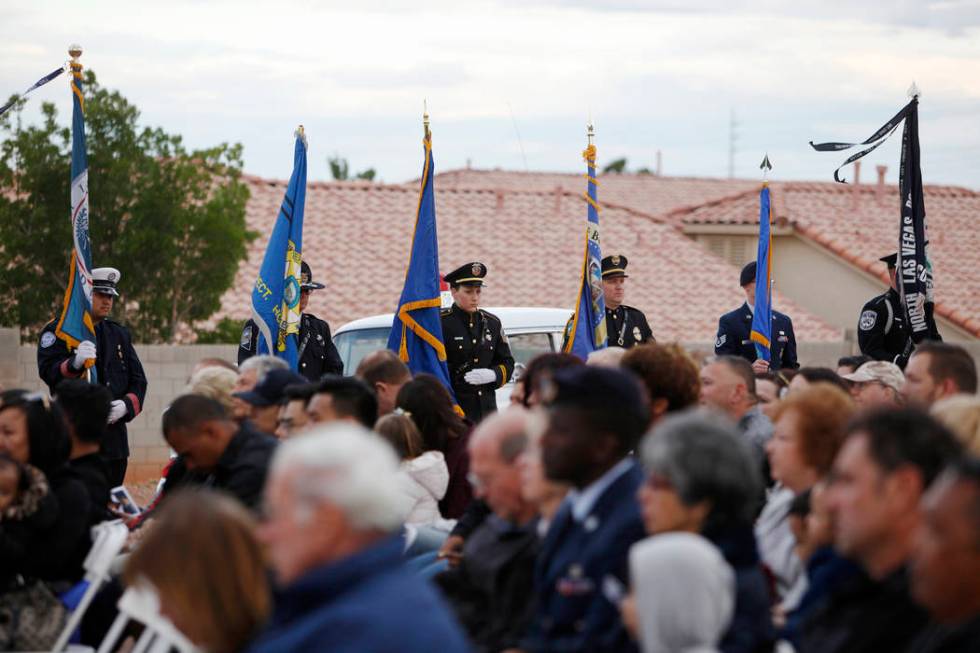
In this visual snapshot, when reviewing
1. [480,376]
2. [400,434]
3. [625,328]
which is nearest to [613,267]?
[625,328]

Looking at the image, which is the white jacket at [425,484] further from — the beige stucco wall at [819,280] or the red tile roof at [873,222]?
the beige stucco wall at [819,280]

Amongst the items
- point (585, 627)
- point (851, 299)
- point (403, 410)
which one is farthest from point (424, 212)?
point (851, 299)

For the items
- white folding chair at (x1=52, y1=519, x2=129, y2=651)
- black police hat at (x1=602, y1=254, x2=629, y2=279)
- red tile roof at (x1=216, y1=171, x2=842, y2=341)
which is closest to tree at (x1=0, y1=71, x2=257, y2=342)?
red tile roof at (x1=216, y1=171, x2=842, y2=341)

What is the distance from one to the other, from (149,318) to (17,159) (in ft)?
8.46

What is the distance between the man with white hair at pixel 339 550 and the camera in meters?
2.74

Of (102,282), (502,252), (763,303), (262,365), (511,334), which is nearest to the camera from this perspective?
(262,365)

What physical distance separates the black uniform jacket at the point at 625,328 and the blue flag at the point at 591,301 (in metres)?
0.97

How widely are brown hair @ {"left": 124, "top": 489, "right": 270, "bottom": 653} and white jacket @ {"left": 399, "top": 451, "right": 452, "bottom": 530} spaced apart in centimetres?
303

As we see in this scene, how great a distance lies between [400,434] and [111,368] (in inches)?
158

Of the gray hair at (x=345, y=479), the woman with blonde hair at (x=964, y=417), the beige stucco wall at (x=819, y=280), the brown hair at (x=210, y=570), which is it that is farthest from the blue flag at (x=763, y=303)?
the beige stucco wall at (x=819, y=280)

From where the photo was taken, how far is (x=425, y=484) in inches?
249

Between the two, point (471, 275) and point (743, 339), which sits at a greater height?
point (471, 275)

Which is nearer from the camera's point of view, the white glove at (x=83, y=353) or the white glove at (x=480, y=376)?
the white glove at (x=83, y=353)

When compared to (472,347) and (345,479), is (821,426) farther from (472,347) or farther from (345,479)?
(472,347)
